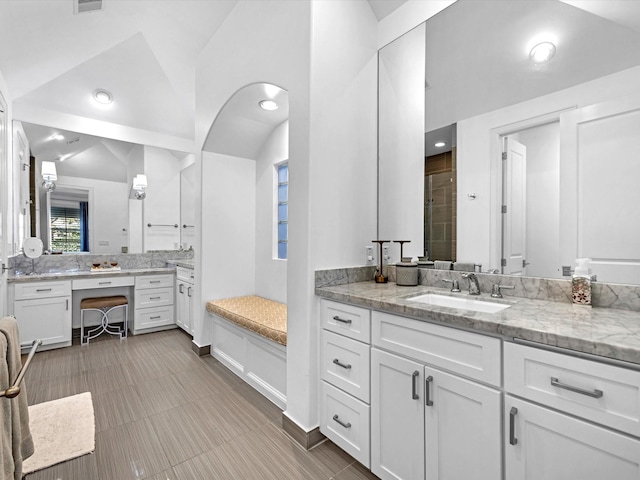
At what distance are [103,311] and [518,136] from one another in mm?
4712

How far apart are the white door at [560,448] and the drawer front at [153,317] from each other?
4.16 m

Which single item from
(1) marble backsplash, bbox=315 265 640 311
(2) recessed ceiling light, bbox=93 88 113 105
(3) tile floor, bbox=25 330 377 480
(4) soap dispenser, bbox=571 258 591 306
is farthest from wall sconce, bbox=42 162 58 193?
(4) soap dispenser, bbox=571 258 591 306

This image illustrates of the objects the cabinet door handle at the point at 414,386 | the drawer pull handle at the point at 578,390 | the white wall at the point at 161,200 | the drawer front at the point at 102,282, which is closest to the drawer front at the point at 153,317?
the drawer front at the point at 102,282

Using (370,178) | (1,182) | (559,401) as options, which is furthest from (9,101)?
(559,401)

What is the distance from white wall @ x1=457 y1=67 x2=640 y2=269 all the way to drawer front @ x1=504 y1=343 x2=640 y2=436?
782mm

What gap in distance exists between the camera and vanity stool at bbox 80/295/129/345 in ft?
12.0

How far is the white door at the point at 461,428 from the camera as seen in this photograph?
1116mm

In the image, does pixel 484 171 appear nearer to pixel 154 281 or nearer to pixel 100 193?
pixel 154 281

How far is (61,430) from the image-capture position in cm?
201

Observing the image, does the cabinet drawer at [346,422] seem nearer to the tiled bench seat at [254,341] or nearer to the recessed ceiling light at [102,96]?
the tiled bench seat at [254,341]

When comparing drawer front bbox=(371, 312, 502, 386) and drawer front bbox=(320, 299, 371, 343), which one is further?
drawer front bbox=(320, 299, 371, 343)

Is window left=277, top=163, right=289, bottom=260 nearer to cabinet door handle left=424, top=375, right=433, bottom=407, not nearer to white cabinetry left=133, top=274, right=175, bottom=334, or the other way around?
white cabinetry left=133, top=274, right=175, bottom=334

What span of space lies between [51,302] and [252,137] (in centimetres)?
292

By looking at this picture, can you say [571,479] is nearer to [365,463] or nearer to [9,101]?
[365,463]
